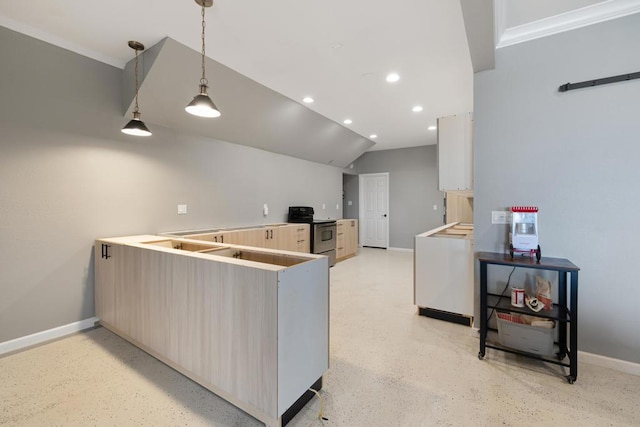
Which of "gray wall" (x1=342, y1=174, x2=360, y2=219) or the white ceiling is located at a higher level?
the white ceiling

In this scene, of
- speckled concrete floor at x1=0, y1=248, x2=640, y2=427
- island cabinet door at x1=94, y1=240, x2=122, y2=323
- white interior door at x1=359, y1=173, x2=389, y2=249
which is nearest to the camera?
speckled concrete floor at x1=0, y1=248, x2=640, y2=427

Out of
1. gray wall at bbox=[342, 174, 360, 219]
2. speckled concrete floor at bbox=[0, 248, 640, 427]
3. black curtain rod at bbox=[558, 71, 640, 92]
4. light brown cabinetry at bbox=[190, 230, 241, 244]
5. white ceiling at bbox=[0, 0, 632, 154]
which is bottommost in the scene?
speckled concrete floor at bbox=[0, 248, 640, 427]

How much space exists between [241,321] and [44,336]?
244cm

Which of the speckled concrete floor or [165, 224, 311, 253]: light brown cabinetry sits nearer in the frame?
the speckled concrete floor

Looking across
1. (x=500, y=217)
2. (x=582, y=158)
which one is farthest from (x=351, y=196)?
(x=582, y=158)

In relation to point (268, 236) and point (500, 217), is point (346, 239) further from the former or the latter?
point (500, 217)

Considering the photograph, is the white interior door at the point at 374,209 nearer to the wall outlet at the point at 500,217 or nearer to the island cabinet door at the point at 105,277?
the wall outlet at the point at 500,217

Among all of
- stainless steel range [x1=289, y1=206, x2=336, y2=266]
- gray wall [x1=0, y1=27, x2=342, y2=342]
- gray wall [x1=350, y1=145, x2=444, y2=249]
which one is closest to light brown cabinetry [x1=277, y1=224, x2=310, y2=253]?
stainless steel range [x1=289, y1=206, x2=336, y2=266]

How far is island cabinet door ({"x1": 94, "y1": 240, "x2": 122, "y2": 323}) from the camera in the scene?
2553 mm

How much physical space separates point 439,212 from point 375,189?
1849 mm

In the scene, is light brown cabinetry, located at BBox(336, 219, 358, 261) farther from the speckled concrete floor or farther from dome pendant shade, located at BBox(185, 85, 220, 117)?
dome pendant shade, located at BBox(185, 85, 220, 117)

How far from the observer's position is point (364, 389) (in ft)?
6.05

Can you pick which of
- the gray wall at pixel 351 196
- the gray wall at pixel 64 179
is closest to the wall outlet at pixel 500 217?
the gray wall at pixel 64 179

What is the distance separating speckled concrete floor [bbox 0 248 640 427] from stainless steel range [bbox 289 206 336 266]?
2.74 meters
